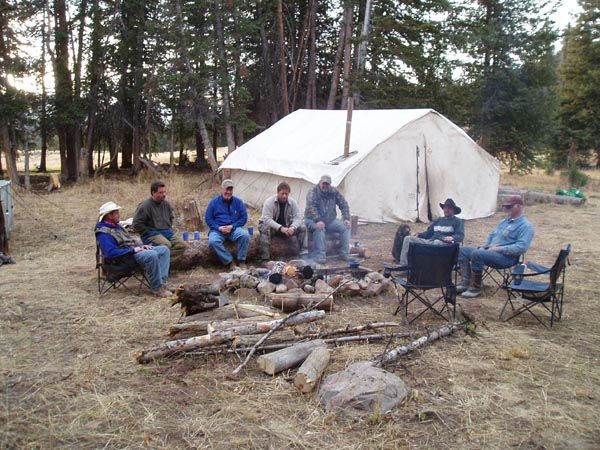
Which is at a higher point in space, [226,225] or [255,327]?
[226,225]

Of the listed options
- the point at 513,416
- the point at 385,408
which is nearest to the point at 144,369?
the point at 385,408

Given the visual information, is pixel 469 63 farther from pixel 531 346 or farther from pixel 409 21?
pixel 531 346

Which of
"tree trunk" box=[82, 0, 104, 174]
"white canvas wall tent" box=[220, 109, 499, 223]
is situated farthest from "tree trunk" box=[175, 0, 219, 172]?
"white canvas wall tent" box=[220, 109, 499, 223]

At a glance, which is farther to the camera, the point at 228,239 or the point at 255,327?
the point at 228,239

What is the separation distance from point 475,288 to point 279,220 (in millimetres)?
2719

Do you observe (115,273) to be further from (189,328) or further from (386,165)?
(386,165)

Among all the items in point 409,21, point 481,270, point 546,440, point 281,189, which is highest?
point 409,21

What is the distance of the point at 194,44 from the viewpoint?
48.1ft

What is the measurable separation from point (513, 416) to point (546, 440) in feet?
0.88

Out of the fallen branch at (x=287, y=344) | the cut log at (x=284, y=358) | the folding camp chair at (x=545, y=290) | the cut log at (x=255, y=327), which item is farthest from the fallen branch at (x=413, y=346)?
the cut log at (x=255, y=327)

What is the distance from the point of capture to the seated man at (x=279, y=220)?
272 inches

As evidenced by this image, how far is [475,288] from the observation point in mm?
5754

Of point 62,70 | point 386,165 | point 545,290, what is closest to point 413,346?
point 545,290

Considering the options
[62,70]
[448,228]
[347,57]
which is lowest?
[448,228]
